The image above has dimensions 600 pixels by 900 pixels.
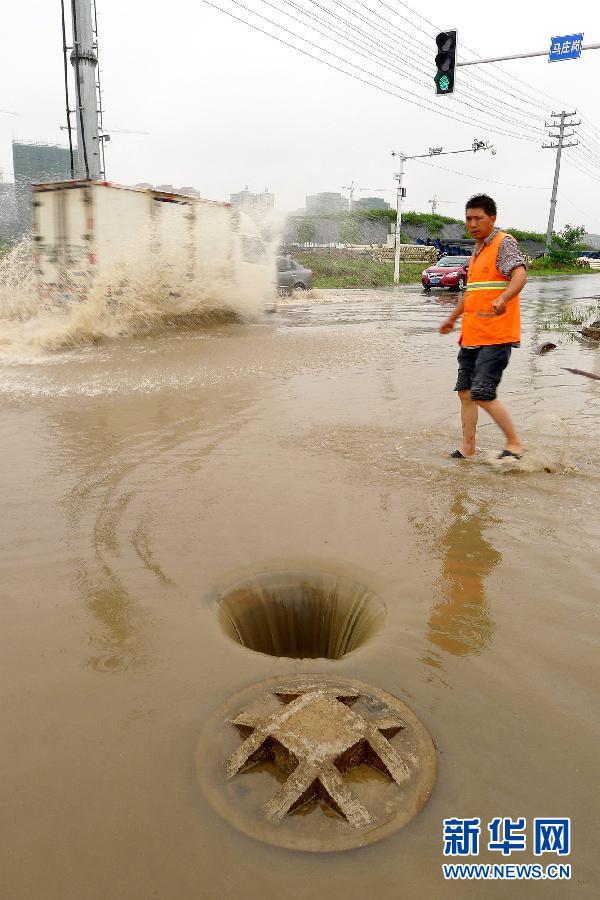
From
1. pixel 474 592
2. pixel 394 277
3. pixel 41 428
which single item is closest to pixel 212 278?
pixel 41 428

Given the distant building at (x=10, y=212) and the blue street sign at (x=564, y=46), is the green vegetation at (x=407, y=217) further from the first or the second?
the blue street sign at (x=564, y=46)

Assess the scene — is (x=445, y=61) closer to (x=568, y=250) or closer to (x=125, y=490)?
(x=125, y=490)

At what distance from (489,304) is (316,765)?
3568mm

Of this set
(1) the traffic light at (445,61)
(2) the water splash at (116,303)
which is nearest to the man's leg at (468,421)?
(2) the water splash at (116,303)

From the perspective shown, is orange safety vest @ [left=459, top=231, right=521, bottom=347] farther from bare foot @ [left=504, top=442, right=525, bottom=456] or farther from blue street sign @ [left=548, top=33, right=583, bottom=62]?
blue street sign @ [left=548, top=33, right=583, bottom=62]

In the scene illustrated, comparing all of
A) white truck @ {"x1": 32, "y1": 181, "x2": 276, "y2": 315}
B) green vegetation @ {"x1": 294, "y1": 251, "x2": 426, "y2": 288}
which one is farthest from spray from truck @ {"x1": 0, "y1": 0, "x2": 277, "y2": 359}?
green vegetation @ {"x1": 294, "y1": 251, "x2": 426, "y2": 288}

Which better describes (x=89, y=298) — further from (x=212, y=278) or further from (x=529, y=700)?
(x=529, y=700)

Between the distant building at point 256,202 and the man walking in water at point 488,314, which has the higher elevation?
the distant building at point 256,202

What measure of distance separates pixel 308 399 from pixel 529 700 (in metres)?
4.83

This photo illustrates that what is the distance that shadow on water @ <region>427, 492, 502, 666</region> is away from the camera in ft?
8.65

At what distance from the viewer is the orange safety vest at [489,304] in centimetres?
445

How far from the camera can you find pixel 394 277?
3250 cm

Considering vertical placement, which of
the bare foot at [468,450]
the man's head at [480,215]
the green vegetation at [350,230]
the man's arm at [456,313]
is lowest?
the bare foot at [468,450]

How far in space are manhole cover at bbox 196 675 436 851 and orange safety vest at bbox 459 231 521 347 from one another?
3.06 m
